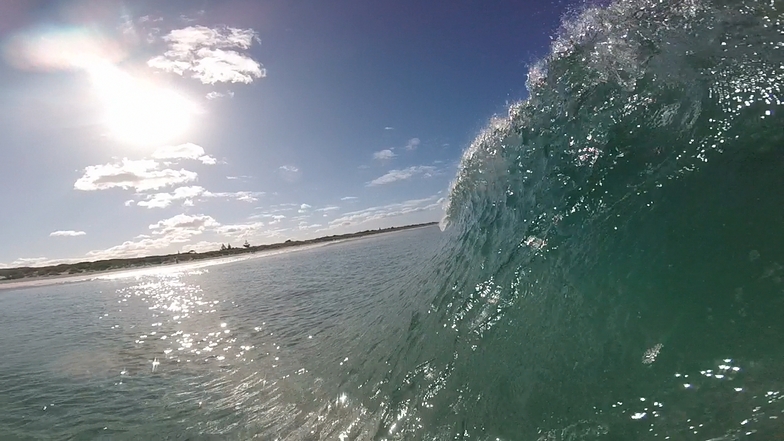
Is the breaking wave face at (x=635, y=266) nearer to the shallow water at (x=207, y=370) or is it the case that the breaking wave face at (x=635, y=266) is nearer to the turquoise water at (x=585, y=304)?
the turquoise water at (x=585, y=304)

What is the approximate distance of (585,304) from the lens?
4.34 m

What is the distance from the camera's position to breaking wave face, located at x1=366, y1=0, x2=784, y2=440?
10.3 ft

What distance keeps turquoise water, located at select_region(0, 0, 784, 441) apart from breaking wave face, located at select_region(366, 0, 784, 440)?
2 cm

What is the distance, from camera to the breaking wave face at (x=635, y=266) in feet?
10.3

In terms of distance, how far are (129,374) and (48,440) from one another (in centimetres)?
300

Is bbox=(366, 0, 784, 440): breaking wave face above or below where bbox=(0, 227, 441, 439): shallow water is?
above

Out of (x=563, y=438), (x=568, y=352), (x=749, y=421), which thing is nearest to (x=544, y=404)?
(x=563, y=438)

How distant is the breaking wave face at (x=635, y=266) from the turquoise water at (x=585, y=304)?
2cm

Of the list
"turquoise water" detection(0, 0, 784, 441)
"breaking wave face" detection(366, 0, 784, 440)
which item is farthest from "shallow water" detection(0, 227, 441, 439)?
"breaking wave face" detection(366, 0, 784, 440)

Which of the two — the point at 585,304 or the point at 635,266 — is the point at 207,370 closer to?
the point at 585,304

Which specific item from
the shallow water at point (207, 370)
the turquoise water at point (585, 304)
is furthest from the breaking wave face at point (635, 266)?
the shallow water at point (207, 370)

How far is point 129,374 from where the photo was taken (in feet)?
27.9

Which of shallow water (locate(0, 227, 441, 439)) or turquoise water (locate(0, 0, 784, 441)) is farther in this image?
shallow water (locate(0, 227, 441, 439))

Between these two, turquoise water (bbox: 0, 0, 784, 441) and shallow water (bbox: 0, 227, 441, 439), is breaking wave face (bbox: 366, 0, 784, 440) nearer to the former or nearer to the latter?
turquoise water (bbox: 0, 0, 784, 441)
